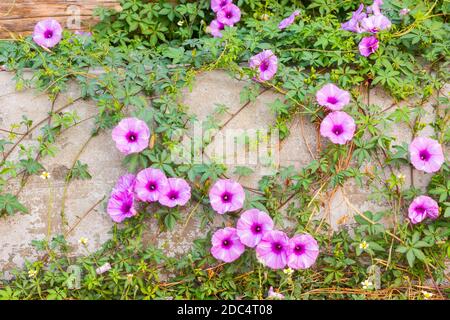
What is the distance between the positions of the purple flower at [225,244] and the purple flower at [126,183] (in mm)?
424

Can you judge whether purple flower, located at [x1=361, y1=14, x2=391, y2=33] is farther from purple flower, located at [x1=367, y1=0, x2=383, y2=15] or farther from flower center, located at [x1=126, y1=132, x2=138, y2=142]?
flower center, located at [x1=126, y1=132, x2=138, y2=142]

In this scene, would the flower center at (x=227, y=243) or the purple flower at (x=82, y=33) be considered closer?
the flower center at (x=227, y=243)

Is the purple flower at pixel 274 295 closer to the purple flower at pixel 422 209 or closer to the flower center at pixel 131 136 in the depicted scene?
the purple flower at pixel 422 209

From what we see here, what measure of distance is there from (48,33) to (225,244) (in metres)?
1.38

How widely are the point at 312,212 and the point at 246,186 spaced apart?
320 millimetres

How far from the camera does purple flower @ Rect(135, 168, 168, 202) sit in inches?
106

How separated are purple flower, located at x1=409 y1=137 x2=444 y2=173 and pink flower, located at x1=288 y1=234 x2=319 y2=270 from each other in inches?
22.5

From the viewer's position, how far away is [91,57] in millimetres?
3012

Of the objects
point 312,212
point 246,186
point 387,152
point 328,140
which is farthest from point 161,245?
point 387,152

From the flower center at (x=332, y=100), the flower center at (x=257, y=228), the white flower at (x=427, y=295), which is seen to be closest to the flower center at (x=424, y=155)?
the flower center at (x=332, y=100)

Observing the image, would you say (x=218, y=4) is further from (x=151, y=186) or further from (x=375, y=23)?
(x=151, y=186)

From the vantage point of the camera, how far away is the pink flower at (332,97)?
277 cm

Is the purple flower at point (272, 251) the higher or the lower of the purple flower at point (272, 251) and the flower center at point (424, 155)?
the lower
